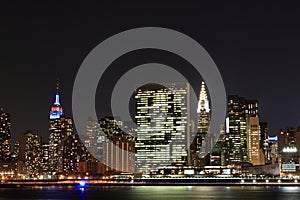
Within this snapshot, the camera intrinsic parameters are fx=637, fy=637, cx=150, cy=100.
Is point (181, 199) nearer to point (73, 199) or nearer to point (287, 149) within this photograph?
point (73, 199)

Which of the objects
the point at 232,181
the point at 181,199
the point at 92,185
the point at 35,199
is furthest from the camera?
the point at 232,181

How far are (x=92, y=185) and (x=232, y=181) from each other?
4412 cm

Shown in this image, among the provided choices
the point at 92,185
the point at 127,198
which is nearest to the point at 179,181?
the point at 92,185

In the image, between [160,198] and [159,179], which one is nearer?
[160,198]

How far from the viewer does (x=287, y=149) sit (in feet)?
641

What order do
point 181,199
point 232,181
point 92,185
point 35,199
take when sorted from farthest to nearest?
point 232,181
point 92,185
point 35,199
point 181,199

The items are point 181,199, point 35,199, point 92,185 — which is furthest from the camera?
point 92,185

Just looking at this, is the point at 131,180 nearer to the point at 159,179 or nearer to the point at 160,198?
the point at 159,179

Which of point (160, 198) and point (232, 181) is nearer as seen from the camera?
point (160, 198)

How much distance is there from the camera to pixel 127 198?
330ft

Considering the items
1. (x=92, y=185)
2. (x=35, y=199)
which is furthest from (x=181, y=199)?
(x=92, y=185)

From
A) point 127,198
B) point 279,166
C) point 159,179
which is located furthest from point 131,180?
point 127,198

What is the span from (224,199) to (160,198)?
9.81 metres

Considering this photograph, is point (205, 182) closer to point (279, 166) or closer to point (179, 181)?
point (179, 181)
